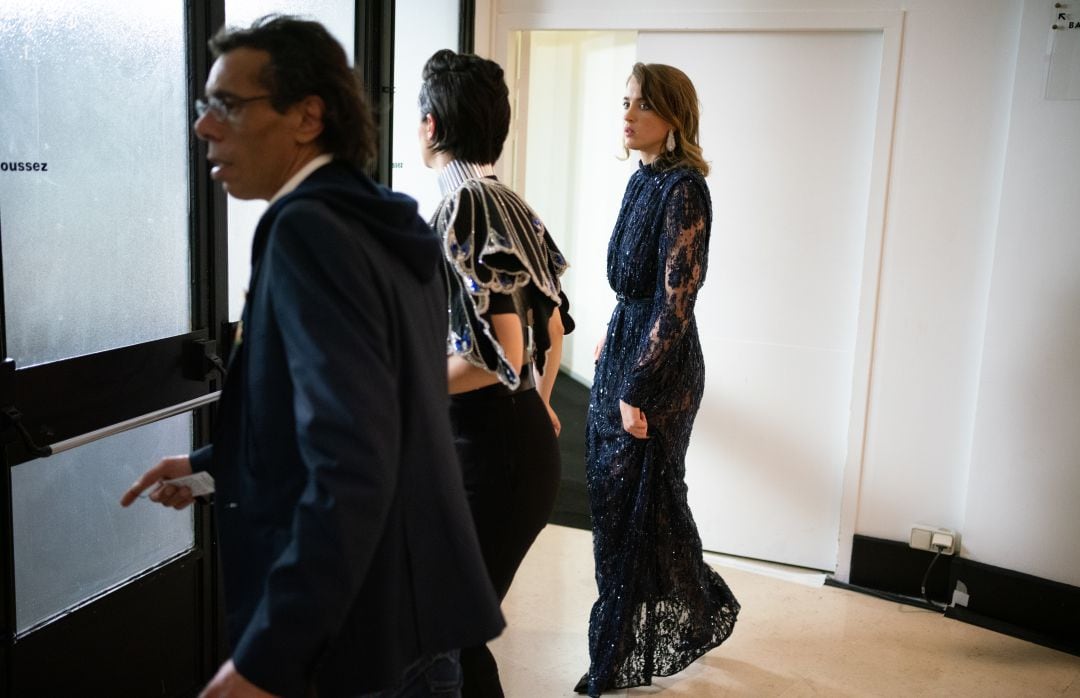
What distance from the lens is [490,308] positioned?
70.6 inches

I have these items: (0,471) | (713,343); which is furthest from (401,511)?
(713,343)

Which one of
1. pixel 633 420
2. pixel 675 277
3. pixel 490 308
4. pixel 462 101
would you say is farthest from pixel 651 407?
pixel 462 101

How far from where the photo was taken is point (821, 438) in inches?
137

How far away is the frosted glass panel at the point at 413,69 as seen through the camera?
11.1 feet

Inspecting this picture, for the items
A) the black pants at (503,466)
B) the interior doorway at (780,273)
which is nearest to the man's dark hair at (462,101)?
the black pants at (503,466)

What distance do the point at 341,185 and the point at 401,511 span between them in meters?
0.37

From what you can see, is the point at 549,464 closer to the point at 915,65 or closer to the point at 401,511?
the point at 401,511

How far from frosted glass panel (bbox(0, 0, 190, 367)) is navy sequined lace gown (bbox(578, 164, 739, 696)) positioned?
1069mm

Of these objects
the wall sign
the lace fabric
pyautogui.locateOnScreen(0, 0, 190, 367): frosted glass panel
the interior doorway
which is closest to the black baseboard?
the interior doorway

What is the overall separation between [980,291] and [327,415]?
2.70 meters

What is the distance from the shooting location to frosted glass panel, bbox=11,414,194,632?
6.29 feet

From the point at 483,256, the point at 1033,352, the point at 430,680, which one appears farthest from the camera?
the point at 1033,352

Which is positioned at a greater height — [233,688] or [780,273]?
[780,273]

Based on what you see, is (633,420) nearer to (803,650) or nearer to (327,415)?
(803,650)
